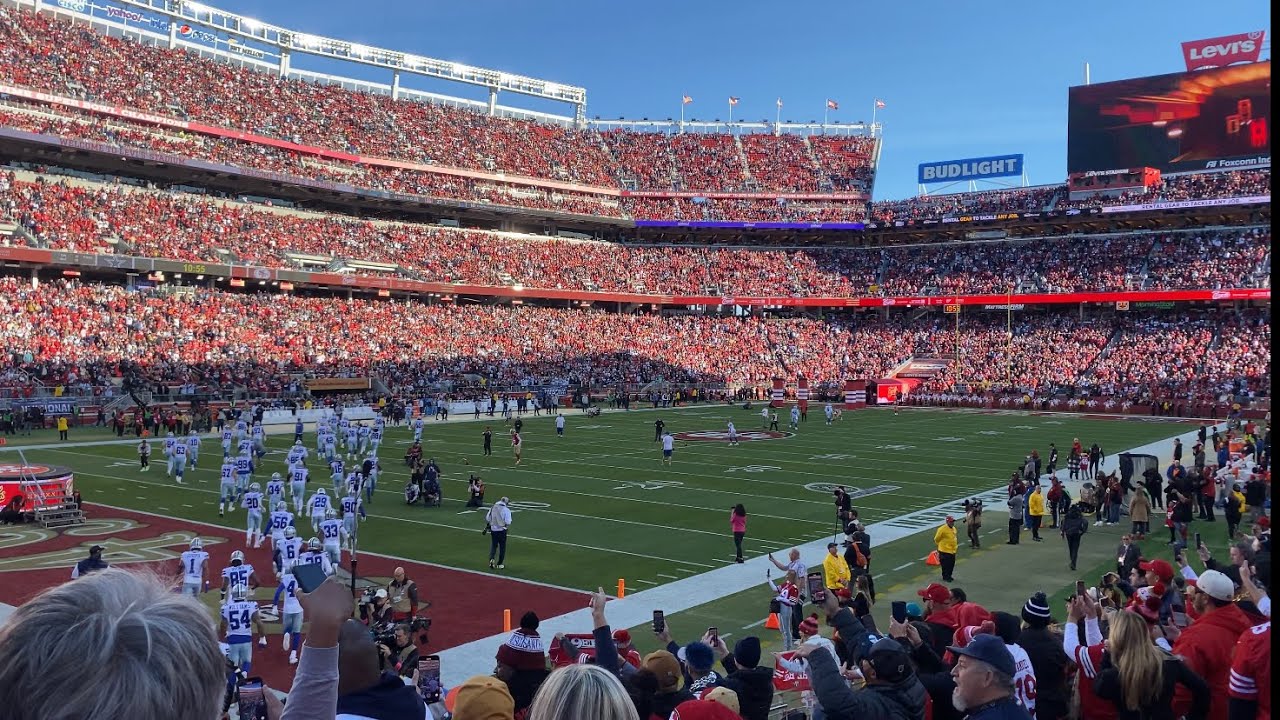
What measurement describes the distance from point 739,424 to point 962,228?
40484 mm

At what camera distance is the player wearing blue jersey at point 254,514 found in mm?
17906

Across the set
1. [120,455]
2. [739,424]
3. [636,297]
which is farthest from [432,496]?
[636,297]

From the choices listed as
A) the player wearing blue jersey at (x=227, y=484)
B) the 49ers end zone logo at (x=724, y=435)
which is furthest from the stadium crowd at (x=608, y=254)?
the player wearing blue jersey at (x=227, y=484)

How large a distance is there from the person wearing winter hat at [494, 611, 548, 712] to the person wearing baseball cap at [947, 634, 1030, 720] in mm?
2585

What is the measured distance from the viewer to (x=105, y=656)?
1778 millimetres

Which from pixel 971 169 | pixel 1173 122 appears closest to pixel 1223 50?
pixel 1173 122

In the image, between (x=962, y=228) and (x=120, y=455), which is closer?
(x=120, y=455)

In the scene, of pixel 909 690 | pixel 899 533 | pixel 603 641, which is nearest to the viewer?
pixel 909 690

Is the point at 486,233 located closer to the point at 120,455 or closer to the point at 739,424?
the point at 739,424

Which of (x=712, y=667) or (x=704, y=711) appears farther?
(x=712, y=667)

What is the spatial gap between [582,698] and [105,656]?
1.43m

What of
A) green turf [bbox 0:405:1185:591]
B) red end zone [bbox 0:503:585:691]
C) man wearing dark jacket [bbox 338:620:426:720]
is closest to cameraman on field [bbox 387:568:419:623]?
red end zone [bbox 0:503:585:691]

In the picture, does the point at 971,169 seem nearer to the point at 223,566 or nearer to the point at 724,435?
the point at 724,435

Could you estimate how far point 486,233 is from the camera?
72062 millimetres
